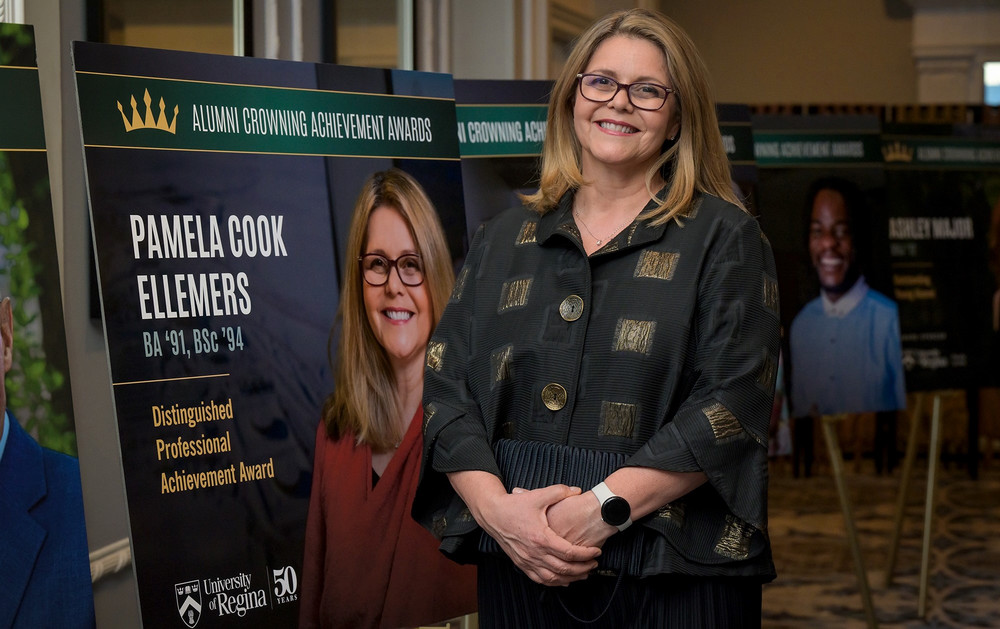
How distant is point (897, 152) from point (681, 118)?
2.84 metres

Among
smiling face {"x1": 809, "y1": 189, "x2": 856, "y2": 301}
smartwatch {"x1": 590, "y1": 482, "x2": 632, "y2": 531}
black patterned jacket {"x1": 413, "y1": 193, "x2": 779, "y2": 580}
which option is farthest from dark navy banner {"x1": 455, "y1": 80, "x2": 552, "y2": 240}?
smiling face {"x1": 809, "y1": 189, "x2": 856, "y2": 301}

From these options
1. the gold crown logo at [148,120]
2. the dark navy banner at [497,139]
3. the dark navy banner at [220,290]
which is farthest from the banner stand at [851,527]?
the gold crown logo at [148,120]

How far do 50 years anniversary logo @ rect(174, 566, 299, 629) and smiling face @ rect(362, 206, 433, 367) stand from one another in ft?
1.56

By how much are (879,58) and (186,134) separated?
Result: 6307mm

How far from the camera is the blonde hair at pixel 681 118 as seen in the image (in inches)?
61.9

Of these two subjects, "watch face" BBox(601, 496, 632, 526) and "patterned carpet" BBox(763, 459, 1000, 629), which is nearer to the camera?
"watch face" BBox(601, 496, 632, 526)

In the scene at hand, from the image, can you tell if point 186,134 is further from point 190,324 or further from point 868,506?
point 868,506

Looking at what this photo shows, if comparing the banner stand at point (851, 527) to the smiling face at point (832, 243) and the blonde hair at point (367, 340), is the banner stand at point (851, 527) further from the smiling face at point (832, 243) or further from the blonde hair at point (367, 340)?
the blonde hair at point (367, 340)

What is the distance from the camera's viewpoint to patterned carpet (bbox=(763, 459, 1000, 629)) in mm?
4098

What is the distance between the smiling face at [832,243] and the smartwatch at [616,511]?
258 cm

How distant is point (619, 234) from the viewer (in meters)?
1.57

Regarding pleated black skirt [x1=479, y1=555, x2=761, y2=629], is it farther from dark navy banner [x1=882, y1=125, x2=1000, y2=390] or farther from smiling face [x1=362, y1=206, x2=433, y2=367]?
dark navy banner [x1=882, y1=125, x2=1000, y2=390]

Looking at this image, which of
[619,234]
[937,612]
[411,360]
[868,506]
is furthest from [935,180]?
[619,234]

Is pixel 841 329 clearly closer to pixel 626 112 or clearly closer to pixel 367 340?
pixel 367 340
